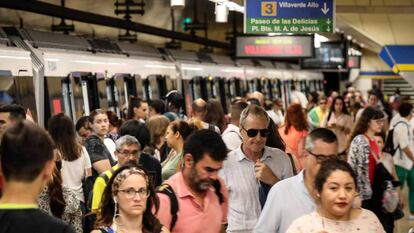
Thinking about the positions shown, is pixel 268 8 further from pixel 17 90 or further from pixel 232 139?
pixel 232 139

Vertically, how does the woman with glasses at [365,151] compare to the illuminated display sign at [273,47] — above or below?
below

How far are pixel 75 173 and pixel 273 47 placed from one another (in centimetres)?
1610

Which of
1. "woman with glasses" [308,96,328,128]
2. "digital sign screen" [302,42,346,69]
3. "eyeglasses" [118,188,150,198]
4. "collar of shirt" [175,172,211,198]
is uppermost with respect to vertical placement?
"digital sign screen" [302,42,346,69]

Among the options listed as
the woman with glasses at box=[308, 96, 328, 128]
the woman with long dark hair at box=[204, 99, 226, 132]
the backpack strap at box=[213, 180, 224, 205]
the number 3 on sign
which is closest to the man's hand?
the backpack strap at box=[213, 180, 224, 205]

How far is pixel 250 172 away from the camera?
7.47 meters

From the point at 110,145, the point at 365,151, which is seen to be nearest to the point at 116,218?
the point at 110,145

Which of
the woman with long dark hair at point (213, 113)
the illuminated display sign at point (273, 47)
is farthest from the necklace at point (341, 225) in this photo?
the illuminated display sign at point (273, 47)

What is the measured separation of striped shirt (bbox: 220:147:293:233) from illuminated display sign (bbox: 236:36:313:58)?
55.6ft

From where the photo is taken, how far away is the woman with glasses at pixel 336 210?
521cm

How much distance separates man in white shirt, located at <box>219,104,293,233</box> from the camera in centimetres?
731

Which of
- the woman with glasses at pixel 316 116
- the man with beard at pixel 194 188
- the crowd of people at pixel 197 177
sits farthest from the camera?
the woman with glasses at pixel 316 116

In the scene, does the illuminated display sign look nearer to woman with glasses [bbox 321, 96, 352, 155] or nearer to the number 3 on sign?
woman with glasses [bbox 321, 96, 352, 155]

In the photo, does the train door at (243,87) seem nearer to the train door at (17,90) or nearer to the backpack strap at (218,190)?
the train door at (17,90)

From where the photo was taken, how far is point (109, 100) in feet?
58.9
